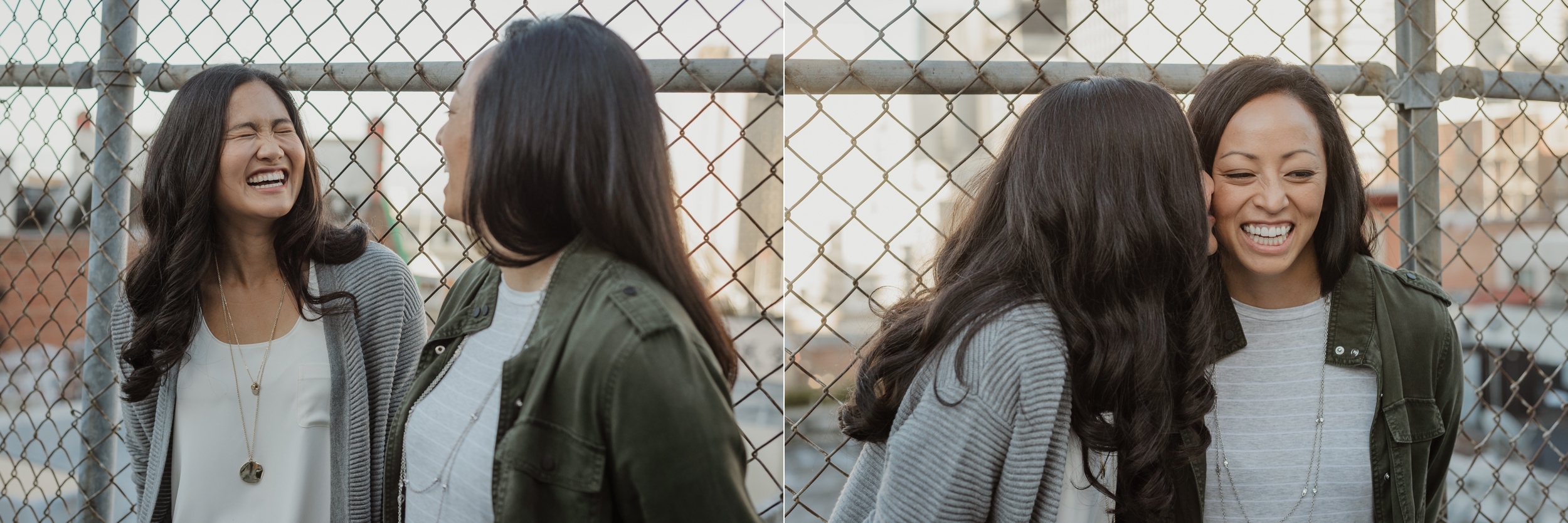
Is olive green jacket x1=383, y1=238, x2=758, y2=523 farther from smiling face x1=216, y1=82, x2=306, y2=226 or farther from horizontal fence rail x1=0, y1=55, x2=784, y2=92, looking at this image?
smiling face x1=216, y1=82, x2=306, y2=226

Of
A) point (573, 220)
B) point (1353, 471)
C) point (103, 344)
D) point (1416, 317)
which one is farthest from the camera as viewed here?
point (103, 344)

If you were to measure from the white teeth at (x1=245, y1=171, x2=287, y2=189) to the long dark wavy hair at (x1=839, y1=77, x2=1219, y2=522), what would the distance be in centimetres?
127

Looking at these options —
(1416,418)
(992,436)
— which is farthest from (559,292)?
(1416,418)

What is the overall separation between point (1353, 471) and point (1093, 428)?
536mm

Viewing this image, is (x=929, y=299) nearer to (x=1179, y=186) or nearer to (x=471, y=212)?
(x=1179, y=186)

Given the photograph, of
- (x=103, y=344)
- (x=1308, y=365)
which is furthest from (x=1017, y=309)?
(x=103, y=344)

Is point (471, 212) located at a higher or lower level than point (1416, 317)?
higher

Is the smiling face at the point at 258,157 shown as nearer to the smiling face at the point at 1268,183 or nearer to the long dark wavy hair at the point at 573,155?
the long dark wavy hair at the point at 573,155

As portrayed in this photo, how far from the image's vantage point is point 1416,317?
5.29ft

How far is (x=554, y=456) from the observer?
1.08 meters

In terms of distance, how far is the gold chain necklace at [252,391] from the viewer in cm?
174

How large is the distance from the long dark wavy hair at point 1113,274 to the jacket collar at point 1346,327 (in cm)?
15

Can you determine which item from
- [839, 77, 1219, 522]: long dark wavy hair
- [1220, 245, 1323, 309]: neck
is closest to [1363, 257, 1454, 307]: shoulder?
[1220, 245, 1323, 309]: neck

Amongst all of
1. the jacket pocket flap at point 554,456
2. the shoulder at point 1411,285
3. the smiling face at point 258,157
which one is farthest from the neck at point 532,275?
the shoulder at point 1411,285
